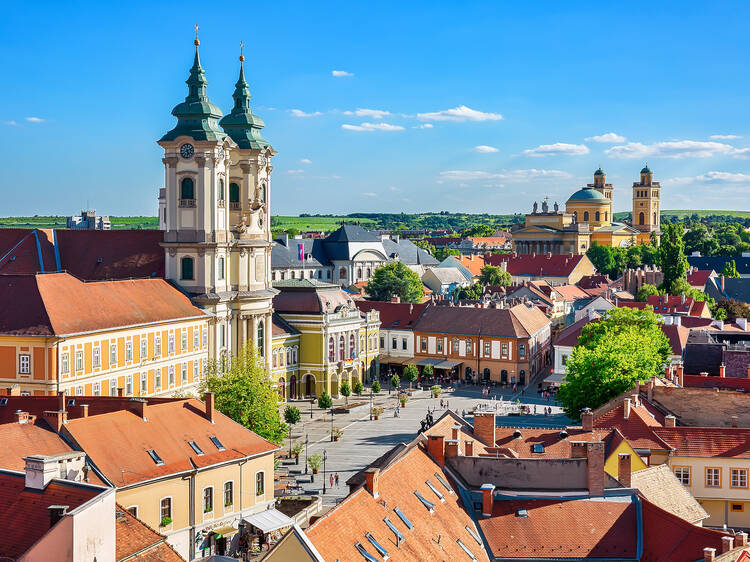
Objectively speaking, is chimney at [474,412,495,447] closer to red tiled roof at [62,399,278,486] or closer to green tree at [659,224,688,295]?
red tiled roof at [62,399,278,486]

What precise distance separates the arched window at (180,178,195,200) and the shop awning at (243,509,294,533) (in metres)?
34.7

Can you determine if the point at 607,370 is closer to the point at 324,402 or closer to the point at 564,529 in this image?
the point at 324,402

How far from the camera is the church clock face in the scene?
73.4m

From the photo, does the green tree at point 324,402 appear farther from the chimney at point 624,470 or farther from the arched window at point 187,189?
the chimney at point 624,470

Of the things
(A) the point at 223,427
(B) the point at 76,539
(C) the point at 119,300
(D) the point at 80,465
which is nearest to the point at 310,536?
(B) the point at 76,539

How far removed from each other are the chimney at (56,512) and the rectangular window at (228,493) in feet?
61.0

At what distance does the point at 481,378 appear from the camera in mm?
93562

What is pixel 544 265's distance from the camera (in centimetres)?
16775

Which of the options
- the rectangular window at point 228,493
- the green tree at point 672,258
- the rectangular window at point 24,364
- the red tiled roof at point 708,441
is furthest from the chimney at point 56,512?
the green tree at point 672,258

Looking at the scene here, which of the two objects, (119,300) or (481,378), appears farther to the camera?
(481,378)

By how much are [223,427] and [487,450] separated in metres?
12.0

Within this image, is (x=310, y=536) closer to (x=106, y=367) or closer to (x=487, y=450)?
(x=487, y=450)

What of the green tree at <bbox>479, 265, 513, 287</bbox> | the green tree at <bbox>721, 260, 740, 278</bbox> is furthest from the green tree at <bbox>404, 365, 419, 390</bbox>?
the green tree at <bbox>721, 260, 740, 278</bbox>

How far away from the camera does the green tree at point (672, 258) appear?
11988cm
